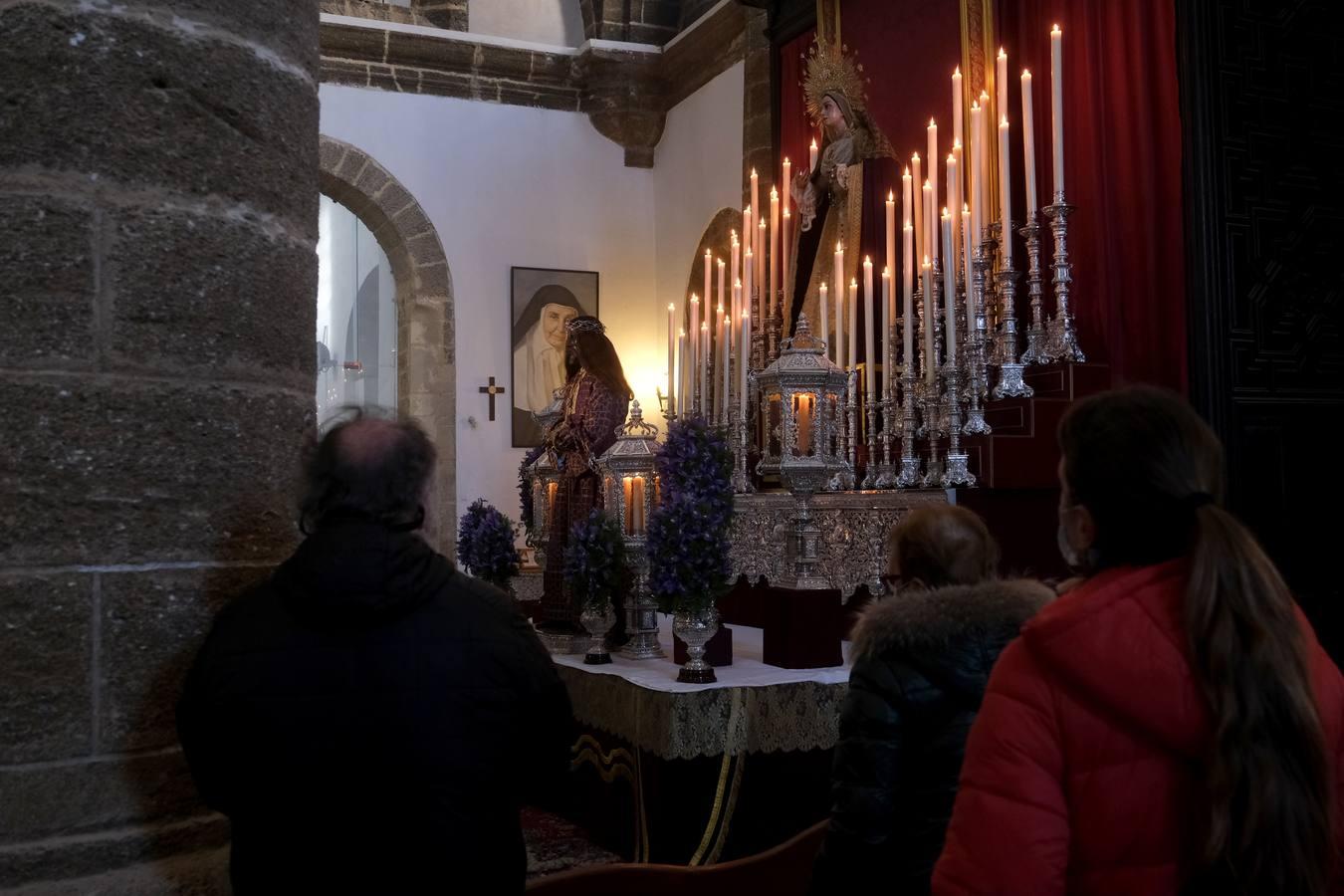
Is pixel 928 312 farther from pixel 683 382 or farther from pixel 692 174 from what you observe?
pixel 692 174

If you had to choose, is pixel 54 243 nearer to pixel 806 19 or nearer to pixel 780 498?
pixel 780 498

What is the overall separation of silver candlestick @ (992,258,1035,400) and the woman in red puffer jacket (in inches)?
133

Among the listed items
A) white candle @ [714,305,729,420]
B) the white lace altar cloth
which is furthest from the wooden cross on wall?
the white lace altar cloth

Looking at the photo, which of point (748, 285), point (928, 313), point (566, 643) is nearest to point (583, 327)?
point (566, 643)

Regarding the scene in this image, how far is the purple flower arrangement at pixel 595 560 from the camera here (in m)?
4.19

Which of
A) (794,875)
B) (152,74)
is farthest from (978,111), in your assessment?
(152,74)

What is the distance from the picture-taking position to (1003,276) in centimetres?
495

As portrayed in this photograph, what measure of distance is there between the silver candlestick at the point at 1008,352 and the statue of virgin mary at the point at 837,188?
5.65ft

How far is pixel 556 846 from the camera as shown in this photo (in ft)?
14.3

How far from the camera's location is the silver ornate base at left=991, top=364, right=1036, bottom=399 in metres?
4.83

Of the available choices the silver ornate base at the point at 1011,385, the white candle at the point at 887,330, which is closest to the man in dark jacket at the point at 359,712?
the silver ornate base at the point at 1011,385

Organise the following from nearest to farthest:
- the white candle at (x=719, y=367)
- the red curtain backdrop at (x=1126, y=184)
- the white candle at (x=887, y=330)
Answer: the red curtain backdrop at (x=1126, y=184) → the white candle at (x=887, y=330) → the white candle at (x=719, y=367)

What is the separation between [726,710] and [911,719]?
4.70ft

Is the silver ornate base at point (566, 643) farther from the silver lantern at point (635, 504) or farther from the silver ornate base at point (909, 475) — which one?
the silver ornate base at point (909, 475)
